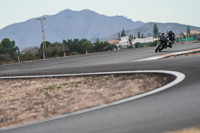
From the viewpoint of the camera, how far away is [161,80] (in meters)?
7.29

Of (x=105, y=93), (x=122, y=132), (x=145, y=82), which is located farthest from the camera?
(x=145, y=82)

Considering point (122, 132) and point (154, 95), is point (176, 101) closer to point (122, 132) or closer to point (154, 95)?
point (154, 95)

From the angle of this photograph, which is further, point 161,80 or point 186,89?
point 161,80

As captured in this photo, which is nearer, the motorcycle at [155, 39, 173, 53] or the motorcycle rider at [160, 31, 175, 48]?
the motorcycle rider at [160, 31, 175, 48]

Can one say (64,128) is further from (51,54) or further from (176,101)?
(51,54)

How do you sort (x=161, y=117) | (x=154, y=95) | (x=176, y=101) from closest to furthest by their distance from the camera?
(x=161, y=117) < (x=176, y=101) < (x=154, y=95)

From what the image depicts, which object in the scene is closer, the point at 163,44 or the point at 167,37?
the point at 167,37

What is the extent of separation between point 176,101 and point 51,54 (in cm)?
5371

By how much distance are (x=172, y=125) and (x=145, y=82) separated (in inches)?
146

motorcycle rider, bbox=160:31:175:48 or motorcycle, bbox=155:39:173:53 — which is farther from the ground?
motorcycle rider, bbox=160:31:175:48

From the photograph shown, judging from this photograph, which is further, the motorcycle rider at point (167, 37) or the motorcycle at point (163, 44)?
the motorcycle at point (163, 44)

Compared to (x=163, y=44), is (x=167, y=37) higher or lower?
higher

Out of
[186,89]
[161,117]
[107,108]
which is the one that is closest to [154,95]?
[186,89]

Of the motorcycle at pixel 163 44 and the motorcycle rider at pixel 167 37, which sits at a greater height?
the motorcycle rider at pixel 167 37
